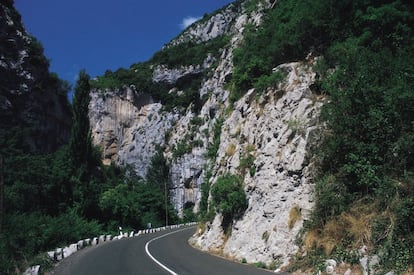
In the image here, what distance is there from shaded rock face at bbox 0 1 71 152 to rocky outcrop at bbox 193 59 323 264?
A: 3014cm

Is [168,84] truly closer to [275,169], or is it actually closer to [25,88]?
[25,88]

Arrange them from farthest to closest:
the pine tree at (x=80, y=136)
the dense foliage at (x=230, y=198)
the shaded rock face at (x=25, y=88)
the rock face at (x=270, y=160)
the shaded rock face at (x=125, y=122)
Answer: the shaded rock face at (x=125, y=122), the shaded rock face at (x=25, y=88), the pine tree at (x=80, y=136), the dense foliage at (x=230, y=198), the rock face at (x=270, y=160)

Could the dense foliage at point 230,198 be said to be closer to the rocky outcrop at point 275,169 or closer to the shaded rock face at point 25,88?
the rocky outcrop at point 275,169

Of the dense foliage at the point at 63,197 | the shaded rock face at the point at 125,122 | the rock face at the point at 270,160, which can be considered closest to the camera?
the rock face at the point at 270,160

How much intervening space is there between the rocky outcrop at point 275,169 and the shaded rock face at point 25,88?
3014cm

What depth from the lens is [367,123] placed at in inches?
506

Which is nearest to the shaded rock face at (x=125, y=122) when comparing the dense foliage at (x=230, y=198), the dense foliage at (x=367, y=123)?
the dense foliage at (x=230, y=198)

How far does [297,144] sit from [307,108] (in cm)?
184

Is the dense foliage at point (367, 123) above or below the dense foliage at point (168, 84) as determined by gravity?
below

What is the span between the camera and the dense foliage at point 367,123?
10.7 metres

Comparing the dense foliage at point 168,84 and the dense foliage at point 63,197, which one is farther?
the dense foliage at point 168,84

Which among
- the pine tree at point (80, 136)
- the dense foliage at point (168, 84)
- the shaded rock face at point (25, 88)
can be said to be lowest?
the pine tree at point (80, 136)

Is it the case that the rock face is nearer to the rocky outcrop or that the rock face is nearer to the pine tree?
the rocky outcrop

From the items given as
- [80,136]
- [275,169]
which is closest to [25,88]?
[80,136]
